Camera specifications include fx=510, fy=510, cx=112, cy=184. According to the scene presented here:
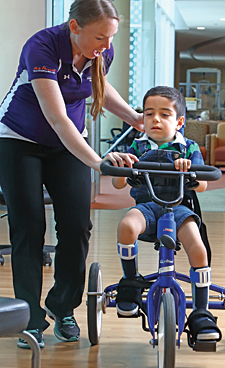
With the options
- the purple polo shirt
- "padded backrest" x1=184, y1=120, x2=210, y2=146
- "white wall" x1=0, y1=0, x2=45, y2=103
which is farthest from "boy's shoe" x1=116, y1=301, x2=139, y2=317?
"padded backrest" x1=184, y1=120, x2=210, y2=146

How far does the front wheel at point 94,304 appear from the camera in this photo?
6.16 feet

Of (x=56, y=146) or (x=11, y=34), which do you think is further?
(x=11, y=34)

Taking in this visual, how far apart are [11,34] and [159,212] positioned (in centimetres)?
413

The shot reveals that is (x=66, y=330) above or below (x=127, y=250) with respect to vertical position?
below

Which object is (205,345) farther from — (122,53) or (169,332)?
(122,53)

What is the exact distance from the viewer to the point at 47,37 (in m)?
1.75

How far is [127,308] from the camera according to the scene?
1770 mm

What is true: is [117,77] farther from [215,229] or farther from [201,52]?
[201,52]

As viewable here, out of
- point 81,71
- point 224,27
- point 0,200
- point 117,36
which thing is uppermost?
point 224,27

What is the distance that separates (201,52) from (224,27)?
3585 mm

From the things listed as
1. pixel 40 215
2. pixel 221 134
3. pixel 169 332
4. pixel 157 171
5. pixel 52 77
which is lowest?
pixel 169 332

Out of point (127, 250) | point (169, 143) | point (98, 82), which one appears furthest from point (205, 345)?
point (98, 82)

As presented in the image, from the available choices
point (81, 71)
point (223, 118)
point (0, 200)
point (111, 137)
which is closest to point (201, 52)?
point (223, 118)

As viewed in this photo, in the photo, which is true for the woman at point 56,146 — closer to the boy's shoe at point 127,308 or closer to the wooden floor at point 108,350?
the wooden floor at point 108,350
